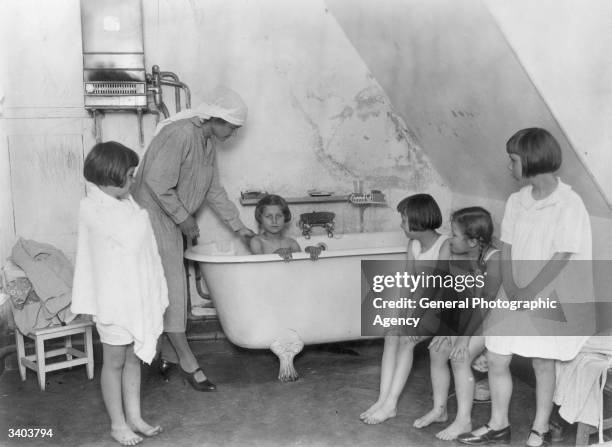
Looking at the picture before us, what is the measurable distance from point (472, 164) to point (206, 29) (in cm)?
150

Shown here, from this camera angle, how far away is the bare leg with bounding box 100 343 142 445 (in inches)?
84.7

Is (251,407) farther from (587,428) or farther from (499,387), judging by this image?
(587,428)

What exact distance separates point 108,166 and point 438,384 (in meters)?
1.40

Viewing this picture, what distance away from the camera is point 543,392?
7.00 feet

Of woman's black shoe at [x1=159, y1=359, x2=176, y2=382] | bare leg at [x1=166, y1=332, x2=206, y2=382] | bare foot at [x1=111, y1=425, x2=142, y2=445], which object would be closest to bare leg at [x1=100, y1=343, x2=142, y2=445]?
bare foot at [x1=111, y1=425, x2=142, y2=445]

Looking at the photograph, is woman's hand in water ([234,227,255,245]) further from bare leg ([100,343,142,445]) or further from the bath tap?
bare leg ([100,343,142,445])

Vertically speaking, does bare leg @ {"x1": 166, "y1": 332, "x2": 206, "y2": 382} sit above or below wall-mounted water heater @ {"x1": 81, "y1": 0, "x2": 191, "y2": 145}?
below

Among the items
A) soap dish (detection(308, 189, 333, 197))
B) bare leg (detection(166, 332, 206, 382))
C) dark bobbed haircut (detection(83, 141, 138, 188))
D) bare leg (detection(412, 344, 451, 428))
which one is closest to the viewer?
dark bobbed haircut (detection(83, 141, 138, 188))

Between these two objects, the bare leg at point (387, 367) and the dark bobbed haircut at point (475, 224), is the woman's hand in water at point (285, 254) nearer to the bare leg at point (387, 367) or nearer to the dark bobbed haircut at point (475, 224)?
the bare leg at point (387, 367)

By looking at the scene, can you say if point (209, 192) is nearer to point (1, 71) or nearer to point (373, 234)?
point (373, 234)

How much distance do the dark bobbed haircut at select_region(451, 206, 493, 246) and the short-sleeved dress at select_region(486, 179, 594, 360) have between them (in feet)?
0.61

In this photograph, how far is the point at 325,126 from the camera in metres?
3.51

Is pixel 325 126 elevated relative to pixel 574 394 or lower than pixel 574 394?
elevated

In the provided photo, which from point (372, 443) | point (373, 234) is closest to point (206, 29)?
point (373, 234)
